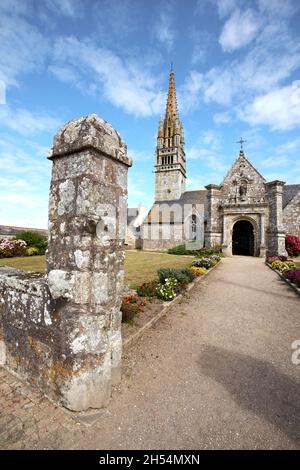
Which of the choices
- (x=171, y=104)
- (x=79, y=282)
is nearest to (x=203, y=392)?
(x=79, y=282)

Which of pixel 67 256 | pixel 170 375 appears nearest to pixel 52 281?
pixel 67 256

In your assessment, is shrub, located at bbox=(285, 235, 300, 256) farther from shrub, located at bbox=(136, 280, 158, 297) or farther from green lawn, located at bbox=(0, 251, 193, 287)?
shrub, located at bbox=(136, 280, 158, 297)

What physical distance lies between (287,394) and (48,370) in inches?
124

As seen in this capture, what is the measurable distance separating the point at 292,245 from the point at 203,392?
22177 mm

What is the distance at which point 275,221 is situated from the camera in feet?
68.5

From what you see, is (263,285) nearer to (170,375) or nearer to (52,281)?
(170,375)

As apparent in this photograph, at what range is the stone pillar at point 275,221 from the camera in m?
20.1

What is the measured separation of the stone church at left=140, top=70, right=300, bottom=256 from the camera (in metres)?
21.4

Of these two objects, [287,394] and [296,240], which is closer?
[287,394]

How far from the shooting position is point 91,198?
2.50 metres

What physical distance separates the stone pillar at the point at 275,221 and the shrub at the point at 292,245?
155cm

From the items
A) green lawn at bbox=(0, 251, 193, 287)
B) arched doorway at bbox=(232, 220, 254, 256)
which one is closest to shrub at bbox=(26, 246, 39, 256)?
green lawn at bbox=(0, 251, 193, 287)

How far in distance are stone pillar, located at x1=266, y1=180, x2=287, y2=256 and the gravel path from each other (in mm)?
16252

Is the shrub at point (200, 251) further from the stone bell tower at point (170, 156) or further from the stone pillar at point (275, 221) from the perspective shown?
the stone bell tower at point (170, 156)
